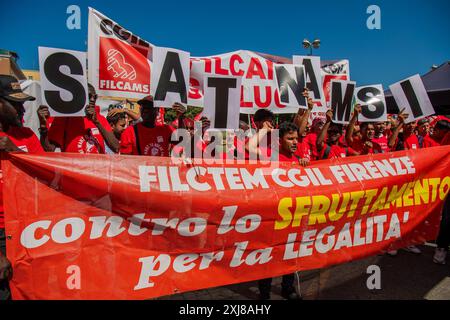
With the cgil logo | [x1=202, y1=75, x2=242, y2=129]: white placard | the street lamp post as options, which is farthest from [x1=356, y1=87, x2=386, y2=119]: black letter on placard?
the street lamp post

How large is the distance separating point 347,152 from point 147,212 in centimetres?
335

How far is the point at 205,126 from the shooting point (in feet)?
15.2

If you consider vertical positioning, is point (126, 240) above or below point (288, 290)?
above

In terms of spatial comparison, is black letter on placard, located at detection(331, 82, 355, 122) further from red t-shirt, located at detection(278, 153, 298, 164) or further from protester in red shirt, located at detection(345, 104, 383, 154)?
red t-shirt, located at detection(278, 153, 298, 164)

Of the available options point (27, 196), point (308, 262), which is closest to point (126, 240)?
point (27, 196)

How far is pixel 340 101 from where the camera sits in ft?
15.4

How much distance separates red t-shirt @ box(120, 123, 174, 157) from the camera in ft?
11.8

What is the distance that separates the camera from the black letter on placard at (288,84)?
448 cm

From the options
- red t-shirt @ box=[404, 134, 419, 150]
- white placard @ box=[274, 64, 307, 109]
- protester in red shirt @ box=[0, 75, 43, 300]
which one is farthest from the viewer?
red t-shirt @ box=[404, 134, 419, 150]

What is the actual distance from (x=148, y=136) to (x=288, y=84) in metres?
2.07

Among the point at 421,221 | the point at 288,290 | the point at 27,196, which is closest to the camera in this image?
the point at 27,196

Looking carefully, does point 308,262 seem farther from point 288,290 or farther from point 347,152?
point 347,152

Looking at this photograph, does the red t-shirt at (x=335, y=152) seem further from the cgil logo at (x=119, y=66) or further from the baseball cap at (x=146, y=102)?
the cgil logo at (x=119, y=66)

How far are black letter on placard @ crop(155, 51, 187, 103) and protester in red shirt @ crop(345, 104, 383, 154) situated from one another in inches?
104
